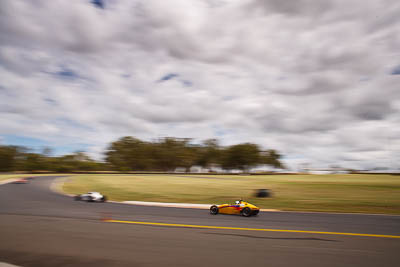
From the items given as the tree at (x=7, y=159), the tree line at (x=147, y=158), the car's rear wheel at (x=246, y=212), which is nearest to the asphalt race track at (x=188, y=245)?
the car's rear wheel at (x=246, y=212)

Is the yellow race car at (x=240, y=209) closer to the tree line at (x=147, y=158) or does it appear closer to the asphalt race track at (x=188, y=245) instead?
the asphalt race track at (x=188, y=245)

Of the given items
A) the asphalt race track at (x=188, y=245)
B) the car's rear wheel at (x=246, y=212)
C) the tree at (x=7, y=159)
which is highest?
the tree at (x=7, y=159)

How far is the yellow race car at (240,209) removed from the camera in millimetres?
13234

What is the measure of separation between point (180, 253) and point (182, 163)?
10622 centimetres

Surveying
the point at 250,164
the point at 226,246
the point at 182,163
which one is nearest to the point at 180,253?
the point at 226,246

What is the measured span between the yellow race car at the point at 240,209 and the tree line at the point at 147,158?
88.7 metres

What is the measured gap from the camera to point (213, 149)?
114938 mm

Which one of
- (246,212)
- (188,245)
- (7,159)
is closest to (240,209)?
(246,212)

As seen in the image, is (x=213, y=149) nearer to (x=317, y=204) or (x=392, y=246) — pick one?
(x=317, y=204)

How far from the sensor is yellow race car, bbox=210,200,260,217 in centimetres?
1323

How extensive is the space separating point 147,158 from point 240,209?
10448 cm

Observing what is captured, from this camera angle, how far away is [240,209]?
13375mm

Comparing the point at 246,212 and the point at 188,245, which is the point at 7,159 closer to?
the point at 246,212

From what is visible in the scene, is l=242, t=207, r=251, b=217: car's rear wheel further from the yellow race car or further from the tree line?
the tree line
